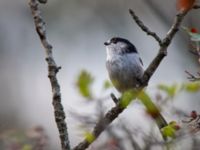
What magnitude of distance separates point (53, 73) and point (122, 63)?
220cm

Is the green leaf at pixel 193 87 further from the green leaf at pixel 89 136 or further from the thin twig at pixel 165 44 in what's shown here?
the green leaf at pixel 89 136

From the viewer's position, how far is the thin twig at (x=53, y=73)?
9.39 ft

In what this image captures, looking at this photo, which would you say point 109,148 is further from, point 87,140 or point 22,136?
point 22,136

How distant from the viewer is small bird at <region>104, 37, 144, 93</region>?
483 centimetres

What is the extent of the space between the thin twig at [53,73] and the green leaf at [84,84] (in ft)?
0.38

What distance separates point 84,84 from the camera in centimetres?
281

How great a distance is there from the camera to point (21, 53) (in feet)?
41.6

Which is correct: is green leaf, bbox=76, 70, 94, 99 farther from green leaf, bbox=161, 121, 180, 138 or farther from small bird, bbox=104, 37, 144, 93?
small bird, bbox=104, 37, 144, 93

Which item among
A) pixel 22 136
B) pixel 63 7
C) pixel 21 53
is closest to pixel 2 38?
pixel 21 53

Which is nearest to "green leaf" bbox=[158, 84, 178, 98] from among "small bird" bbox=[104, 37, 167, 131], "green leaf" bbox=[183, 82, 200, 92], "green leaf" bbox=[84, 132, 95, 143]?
"green leaf" bbox=[183, 82, 200, 92]

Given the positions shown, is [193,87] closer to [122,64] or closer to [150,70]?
[150,70]

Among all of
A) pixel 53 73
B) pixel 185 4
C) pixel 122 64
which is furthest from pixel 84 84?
pixel 122 64

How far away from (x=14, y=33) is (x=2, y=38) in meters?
0.21

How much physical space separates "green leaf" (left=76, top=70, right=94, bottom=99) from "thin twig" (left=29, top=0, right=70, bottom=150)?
11 centimetres
